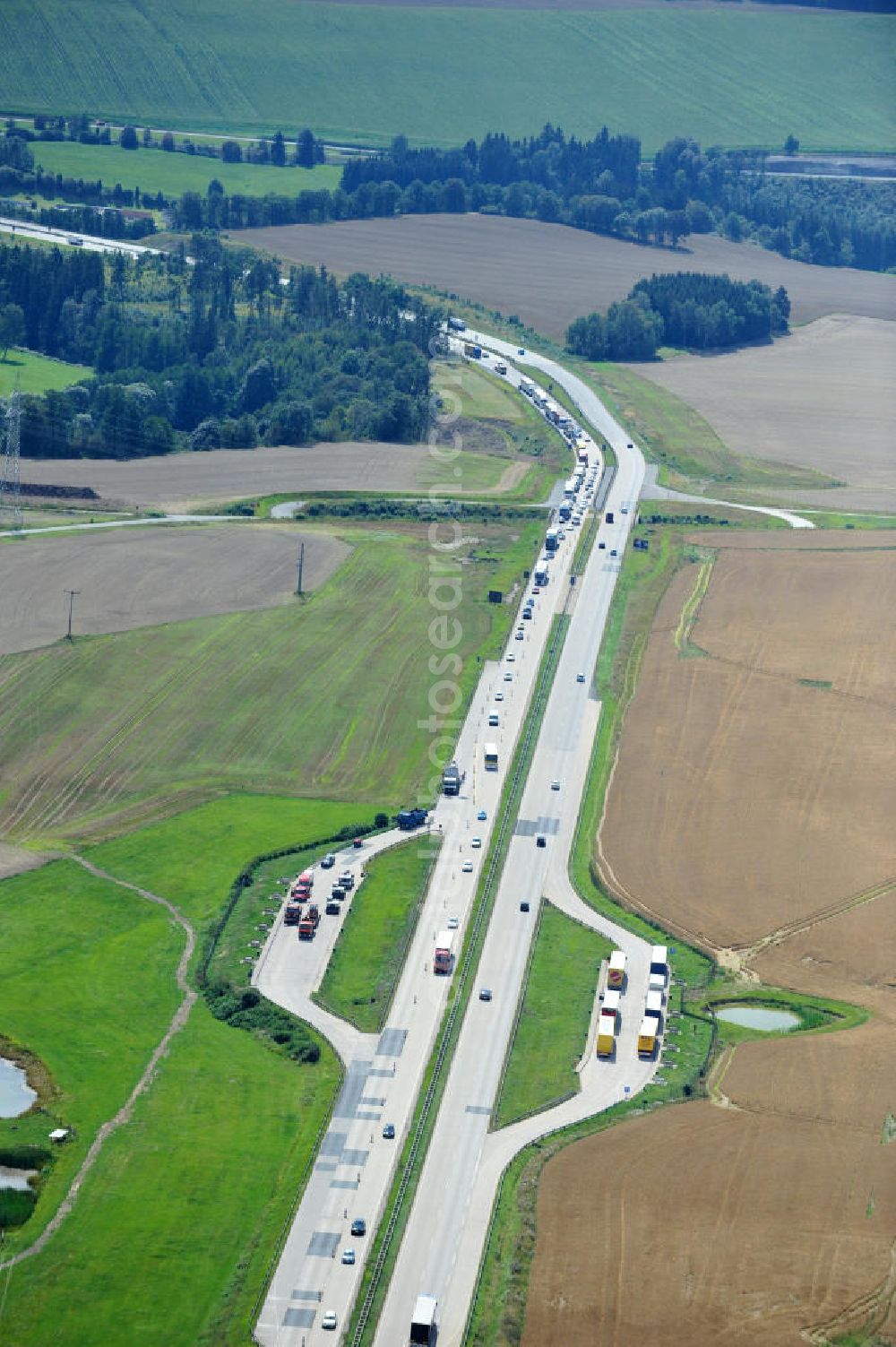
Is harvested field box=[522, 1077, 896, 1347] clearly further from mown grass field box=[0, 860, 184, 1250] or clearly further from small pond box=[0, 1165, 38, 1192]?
small pond box=[0, 1165, 38, 1192]

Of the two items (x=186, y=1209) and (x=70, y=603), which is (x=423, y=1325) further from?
(x=70, y=603)

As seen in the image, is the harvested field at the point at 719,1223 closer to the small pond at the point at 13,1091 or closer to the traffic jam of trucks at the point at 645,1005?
the traffic jam of trucks at the point at 645,1005

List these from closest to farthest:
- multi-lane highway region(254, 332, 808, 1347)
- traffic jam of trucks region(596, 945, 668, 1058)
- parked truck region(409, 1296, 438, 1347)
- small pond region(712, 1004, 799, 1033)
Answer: parked truck region(409, 1296, 438, 1347), multi-lane highway region(254, 332, 808, 1347), traffic jam of trucks region(596, 945, 668, 1058), small pond region(712, 1004, 799, 1033)

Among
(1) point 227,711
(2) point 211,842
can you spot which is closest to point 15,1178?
(2) point 211,842

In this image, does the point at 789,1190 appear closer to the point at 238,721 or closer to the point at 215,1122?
the point at 215,1122

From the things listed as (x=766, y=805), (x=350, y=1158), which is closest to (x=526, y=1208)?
(x=350, y=1158)

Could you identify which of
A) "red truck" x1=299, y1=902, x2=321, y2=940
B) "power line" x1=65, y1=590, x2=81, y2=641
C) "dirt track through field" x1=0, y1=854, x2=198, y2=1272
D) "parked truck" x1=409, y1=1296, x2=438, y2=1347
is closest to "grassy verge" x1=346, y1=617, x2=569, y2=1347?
"parked truck" x1=409, y1=1296, x2=438, y2=1347
